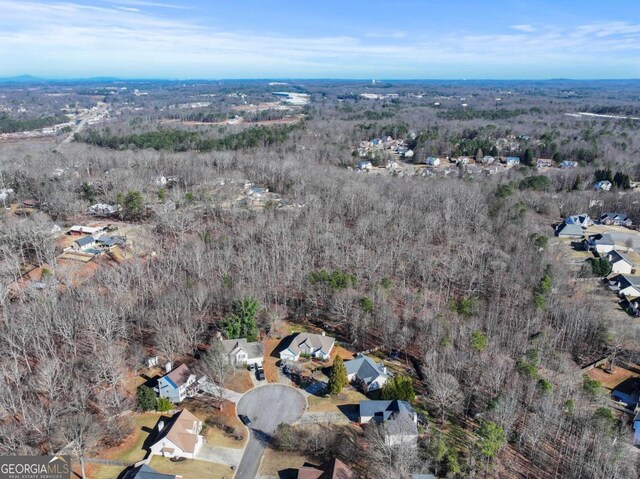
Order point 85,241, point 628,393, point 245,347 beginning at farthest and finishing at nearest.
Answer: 1. point 85,241
2. point 245,347
3. point 628,393

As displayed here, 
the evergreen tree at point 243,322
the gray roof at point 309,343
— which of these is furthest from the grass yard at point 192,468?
the evergreen tree at point 243,322

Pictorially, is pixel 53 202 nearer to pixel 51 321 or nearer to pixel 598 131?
pixel 51 321

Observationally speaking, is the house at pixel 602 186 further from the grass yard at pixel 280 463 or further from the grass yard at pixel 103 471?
the grass yard at pixel 103 471

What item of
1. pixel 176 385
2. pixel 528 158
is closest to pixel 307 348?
pixel 176 385

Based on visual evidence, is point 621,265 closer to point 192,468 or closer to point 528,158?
point 192,468

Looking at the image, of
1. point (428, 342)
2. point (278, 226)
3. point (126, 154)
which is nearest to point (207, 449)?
point (428, 342)

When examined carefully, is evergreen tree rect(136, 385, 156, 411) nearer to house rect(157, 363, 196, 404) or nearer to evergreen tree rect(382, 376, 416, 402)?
house rect(157, 363, 196, 404)

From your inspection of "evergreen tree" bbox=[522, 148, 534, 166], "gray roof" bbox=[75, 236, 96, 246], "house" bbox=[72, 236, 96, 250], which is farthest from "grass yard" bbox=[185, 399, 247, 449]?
"evergreen tree" bbox=[522, 148, 534, 166]
